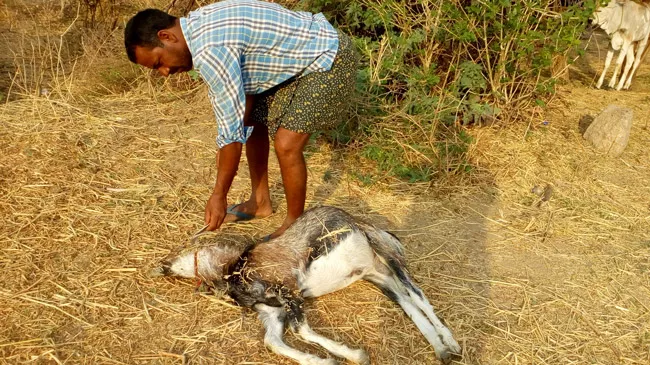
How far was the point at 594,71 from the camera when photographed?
939 cm

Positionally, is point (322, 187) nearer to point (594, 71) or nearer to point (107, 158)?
point (107, 158)

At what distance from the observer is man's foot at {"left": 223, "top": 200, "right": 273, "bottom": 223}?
13.5ft

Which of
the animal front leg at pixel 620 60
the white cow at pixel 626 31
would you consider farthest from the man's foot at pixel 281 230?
the animal front leg at pixel 620 60

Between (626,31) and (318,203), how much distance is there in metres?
6.32

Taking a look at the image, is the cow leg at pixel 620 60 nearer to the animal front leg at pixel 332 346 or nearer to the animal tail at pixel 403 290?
the animal tail at pixel 403 290

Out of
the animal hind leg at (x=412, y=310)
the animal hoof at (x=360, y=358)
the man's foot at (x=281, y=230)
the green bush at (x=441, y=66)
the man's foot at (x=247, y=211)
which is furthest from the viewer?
the green bush at (x=441, y=66)

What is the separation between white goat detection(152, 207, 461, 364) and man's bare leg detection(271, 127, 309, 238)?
0.28 meters

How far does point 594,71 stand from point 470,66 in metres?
4.85

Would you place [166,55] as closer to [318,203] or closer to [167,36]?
[167,36]

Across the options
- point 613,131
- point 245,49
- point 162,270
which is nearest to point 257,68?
point 245,49

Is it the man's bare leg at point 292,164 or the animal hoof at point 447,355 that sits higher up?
the man's bare leg at point 292,164

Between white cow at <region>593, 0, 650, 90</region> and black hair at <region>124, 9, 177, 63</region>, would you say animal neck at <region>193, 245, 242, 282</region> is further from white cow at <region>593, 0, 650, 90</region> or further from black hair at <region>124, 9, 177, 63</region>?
white cow at <region>593, 0, 650, 90</region>

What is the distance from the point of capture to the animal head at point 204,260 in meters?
3.21

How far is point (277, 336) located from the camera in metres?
3.00
